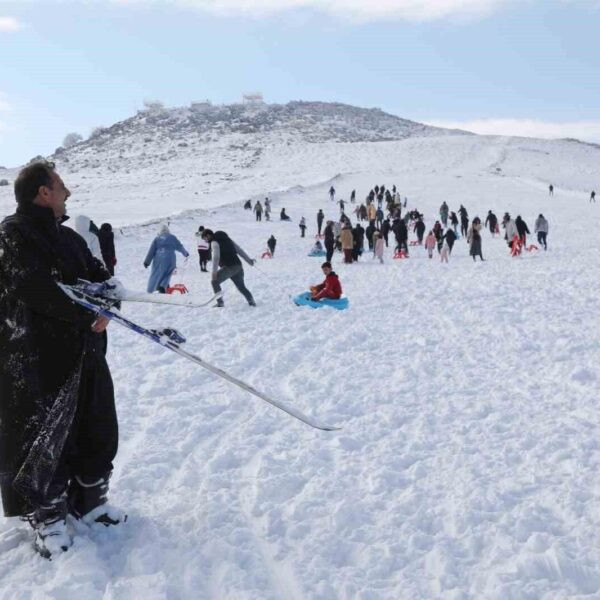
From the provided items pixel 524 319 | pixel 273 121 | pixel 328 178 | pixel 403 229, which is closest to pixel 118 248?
pixel 403 229

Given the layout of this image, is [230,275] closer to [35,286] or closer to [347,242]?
[35,286]

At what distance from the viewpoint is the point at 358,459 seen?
14.2 feet

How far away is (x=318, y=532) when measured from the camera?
3336 millimetres

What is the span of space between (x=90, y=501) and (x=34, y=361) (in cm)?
78

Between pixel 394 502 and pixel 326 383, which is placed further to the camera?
pixel 326 383

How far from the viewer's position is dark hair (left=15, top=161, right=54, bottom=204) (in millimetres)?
2947

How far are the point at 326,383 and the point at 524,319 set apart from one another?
4.07m

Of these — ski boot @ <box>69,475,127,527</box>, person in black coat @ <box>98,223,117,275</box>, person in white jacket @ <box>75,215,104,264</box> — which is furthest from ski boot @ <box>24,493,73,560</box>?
person in black coat @ <box>98,223,117,275</box>

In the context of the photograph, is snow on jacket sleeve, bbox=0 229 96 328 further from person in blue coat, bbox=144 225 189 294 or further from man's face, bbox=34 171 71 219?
person in blue coat, bbox=144 225 189 294

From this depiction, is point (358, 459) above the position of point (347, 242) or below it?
below

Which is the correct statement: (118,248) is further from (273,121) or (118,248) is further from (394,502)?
(273,121)

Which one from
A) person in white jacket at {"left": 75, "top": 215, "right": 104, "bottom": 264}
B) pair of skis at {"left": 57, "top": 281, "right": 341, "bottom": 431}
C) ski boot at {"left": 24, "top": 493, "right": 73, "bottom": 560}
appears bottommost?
ski boot at {"left": 24, "top": 493, "right": 73, "bottom": 560}

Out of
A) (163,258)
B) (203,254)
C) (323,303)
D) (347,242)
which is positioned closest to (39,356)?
(323,303)

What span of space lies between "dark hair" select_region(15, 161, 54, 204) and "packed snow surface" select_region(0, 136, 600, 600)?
166 cm
